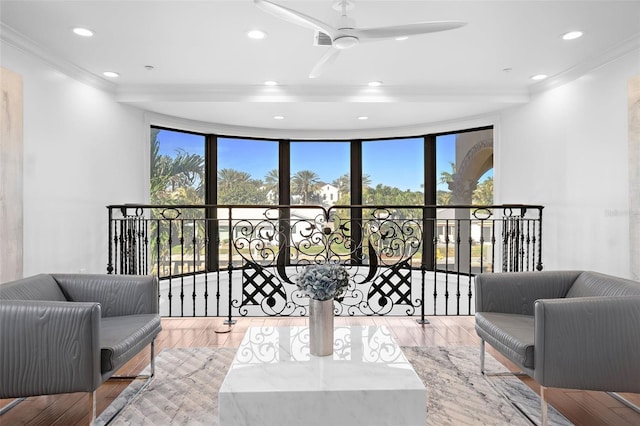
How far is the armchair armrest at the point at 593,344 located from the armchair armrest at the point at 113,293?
2.53m

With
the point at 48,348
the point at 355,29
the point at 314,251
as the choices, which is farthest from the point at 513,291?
the point at 314,251

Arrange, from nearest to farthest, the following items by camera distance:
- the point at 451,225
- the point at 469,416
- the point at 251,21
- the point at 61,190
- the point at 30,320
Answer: the point at 30,320
the point at 469,416
the point at 251,21
the point at 61,190
the point at 451,225

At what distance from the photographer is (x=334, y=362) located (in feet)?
7.24

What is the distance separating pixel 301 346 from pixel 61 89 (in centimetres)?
349

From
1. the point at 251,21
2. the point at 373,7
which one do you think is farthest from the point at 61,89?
the point at 373,7

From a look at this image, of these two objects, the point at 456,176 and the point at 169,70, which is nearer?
the point at 169,70

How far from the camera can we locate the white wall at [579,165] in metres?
3.68

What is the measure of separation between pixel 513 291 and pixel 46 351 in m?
2.95

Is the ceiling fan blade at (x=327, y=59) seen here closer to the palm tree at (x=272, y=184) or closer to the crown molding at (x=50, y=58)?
the crown molding at (x=50, y=58)

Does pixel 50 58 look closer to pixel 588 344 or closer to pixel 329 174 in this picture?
pixel 329 174

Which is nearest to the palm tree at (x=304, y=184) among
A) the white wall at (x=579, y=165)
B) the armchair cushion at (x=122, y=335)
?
the white wall at (x=579, y=165)

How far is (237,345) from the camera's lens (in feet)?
12.0

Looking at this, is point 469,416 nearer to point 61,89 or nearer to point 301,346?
point 301,346

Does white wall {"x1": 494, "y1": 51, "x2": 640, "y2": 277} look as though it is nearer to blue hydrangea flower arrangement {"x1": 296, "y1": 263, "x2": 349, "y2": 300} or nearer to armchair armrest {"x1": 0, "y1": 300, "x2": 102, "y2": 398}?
blue hydrangea flower arrangement {"x1": 296, "y1": 263, "x2": 349, "y2": 300}
